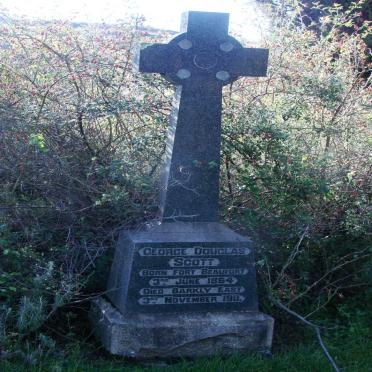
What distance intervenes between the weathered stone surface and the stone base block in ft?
0.26

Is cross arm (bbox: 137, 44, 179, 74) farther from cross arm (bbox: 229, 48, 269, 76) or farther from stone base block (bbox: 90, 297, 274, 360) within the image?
stone base block (bbox: 90, 297, 274, 360)

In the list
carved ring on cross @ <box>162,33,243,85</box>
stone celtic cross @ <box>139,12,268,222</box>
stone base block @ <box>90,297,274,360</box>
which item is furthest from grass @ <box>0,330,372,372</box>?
carved ring on cross @ <box>162,33,243,85</box>

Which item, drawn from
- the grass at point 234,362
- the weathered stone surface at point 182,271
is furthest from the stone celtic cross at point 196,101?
the grass at point 234,362

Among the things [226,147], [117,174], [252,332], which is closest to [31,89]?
[117,174]

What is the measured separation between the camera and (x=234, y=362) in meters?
4.33

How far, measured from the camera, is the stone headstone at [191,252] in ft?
14.4

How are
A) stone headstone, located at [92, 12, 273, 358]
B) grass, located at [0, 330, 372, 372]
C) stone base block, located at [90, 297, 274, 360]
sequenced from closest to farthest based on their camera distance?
grass, located at [0, 330, 372, 372]
stone base block, located at [90, 297, 274, 360]
stone headstone, located at [92, 12, 273, 358]

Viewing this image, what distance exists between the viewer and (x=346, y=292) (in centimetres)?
562

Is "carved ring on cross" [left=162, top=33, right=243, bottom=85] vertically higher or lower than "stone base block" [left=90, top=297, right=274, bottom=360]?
higher

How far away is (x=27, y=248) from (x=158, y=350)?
3.81ft

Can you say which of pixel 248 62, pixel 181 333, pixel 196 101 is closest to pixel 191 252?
pixel 181 333

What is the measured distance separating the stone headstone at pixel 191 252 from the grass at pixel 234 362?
0.11 metres

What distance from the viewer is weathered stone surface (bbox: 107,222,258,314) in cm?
447

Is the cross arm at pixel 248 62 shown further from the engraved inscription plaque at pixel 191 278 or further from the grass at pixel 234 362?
the grass at pixel 234 362
